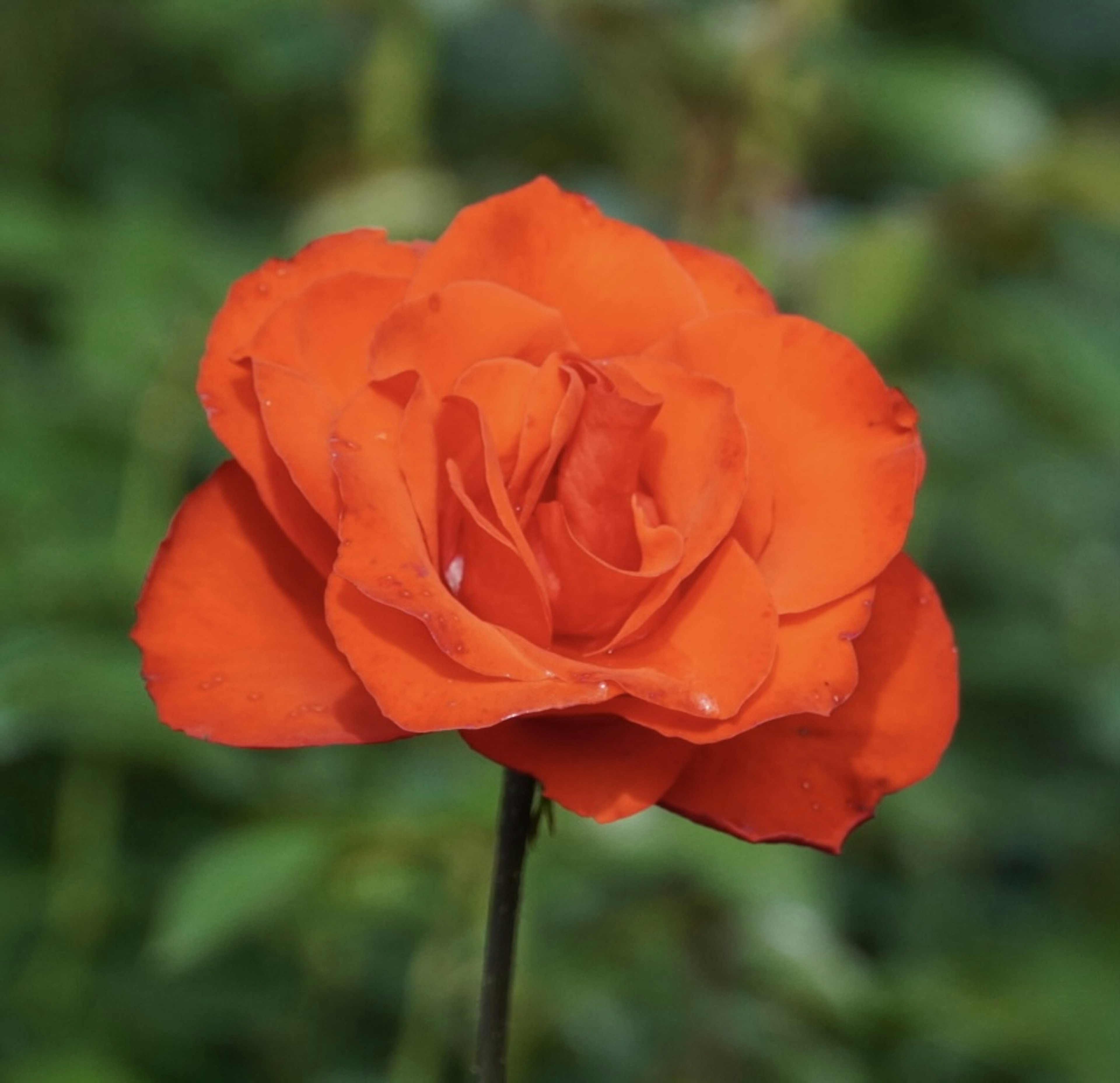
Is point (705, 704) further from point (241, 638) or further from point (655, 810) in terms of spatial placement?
point (655, 810)

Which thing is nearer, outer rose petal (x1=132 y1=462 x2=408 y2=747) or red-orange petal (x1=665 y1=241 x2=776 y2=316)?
outer rose petal (x1=132 y1=462 x2=408 y2=747)

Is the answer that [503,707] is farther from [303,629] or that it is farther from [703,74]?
[703,74]

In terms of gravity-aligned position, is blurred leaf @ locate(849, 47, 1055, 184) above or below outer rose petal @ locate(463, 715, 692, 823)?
below

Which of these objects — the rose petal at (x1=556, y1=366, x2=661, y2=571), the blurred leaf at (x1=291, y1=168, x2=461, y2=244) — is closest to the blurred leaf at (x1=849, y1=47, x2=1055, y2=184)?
the blurred leaf at (x1=291, y1=168, x2=461, y2=244)

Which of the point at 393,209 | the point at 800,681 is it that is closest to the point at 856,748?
the point at 800,681

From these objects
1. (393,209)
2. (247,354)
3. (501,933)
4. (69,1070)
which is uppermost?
(247,354)

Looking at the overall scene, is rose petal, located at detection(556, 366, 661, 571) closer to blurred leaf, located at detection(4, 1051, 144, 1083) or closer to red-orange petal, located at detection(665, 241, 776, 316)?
red-orange petal, located at detection(665, 241, 776, 316)

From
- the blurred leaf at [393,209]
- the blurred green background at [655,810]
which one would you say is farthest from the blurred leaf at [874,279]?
the blurred leaf at [393,209]
